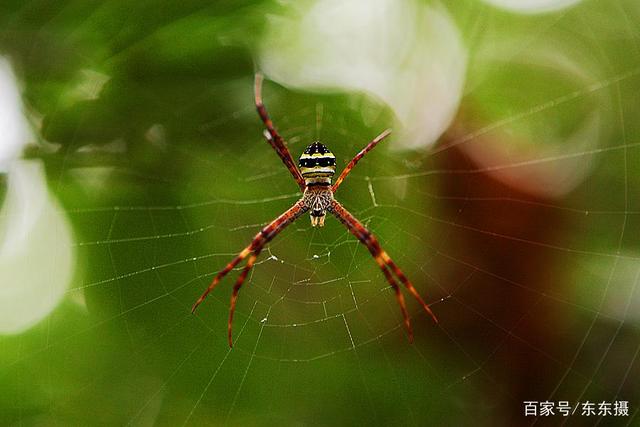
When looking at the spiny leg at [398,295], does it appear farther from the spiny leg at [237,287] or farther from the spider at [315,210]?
the spiny leg at [237,287]

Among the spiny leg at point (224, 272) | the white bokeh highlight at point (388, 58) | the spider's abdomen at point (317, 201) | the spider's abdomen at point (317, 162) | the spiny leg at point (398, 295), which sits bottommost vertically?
the spiny leg at point (398, 295)

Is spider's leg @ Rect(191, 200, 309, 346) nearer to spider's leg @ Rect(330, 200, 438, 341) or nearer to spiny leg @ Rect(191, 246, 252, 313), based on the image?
spiny leg @ Rect(191, 246, 252, 313)

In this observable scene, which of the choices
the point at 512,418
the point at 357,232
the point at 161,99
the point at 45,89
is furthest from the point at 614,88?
the point at 45,89

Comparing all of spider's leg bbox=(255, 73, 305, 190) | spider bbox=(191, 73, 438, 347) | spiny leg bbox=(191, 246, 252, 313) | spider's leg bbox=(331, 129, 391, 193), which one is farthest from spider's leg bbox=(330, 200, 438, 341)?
spiny leg bbox=(191, 246, 252, 313)

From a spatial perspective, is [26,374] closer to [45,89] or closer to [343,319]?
[45,89]

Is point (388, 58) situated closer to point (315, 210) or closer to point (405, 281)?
point (315, 210)

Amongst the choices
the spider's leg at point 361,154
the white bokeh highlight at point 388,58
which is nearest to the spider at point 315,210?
the spider's leg at point 361,154
